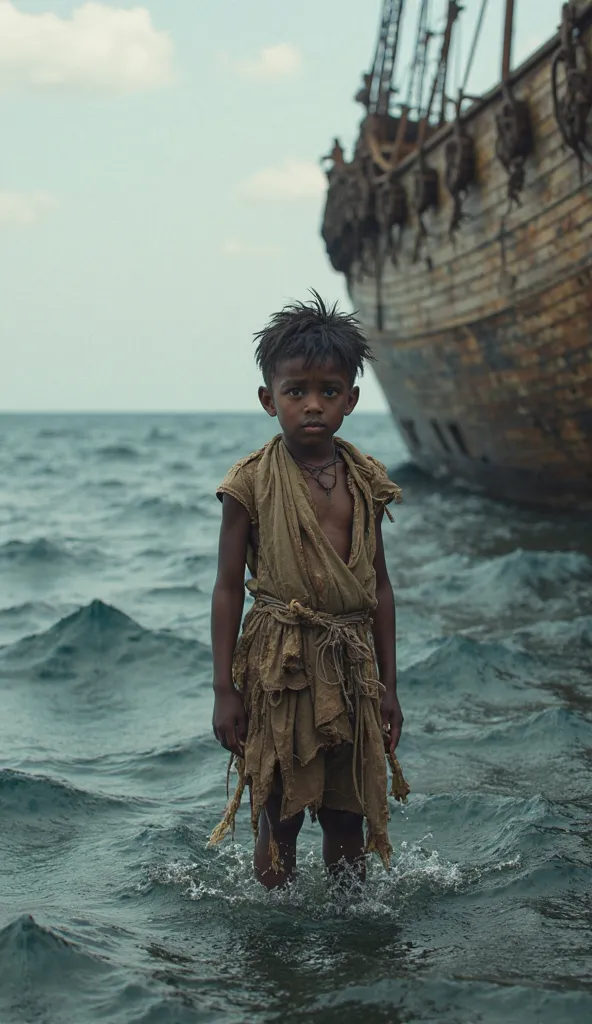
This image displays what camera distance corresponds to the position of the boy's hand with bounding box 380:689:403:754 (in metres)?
3.28

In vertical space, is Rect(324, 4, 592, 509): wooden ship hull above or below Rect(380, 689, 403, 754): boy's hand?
above

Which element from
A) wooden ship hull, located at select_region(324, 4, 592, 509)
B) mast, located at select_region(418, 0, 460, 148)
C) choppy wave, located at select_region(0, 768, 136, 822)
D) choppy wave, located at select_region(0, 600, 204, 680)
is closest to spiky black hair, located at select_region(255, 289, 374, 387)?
choppy wave, located at select_region(0, 768, 136, 822)

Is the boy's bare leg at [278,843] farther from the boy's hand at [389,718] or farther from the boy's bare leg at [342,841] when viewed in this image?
the boy's hand at [389,718]

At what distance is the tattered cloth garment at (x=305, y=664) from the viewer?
3.05 m

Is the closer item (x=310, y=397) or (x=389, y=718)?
(x=310, y=397)

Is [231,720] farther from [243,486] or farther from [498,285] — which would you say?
[498,285]

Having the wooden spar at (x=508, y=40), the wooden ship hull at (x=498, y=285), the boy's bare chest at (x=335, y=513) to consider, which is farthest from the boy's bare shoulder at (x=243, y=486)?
the wooden spar at (x=508, y=40)

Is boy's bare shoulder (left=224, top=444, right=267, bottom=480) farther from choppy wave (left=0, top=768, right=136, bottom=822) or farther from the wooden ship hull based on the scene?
the wooden ship hull

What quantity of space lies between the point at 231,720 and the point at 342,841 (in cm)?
51

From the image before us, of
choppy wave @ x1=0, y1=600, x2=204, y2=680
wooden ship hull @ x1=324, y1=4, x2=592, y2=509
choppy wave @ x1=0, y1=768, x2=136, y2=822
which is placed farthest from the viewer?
wooden ship hull @ x1=324, y1=4, x2=592, y2=509

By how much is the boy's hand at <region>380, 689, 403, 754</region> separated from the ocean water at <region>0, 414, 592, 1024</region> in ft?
1.53

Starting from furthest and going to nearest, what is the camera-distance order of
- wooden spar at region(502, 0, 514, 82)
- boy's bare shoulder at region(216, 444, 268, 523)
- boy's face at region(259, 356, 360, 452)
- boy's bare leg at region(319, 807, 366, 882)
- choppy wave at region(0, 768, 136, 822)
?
wooden spar at region(502, 0, 514, 82)
choppy wave at region(0, 768, 136, 822)
boy's bare leg at region(319, 807, 366, 882)
boy's bare shoulder at region(216, 444, 268, 523)
boy's face at region(259, 356, 360, 452)

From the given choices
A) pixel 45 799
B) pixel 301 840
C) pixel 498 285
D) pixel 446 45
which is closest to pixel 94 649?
pixel 45 799

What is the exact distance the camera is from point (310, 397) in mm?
3014
